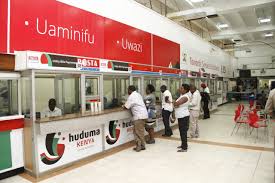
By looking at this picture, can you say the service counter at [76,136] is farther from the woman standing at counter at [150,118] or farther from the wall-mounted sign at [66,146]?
the woman standing at counter at [150,118]

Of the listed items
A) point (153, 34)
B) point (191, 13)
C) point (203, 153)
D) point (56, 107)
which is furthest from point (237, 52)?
point (56, 107)

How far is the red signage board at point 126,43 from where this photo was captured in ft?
17.0

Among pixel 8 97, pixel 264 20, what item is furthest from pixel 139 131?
pixel 264 20

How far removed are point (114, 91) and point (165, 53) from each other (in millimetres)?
2736

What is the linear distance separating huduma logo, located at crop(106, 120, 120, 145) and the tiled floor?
358 millimetres

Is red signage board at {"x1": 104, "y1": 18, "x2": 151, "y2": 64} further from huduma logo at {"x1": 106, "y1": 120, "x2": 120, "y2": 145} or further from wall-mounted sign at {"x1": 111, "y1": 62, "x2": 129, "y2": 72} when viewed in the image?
huduma logo at {"x1": 106, "y1": 120, "x2": 120, "y2": 145}

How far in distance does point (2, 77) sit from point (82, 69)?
134cm

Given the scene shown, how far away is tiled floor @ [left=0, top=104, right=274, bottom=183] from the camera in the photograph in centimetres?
342

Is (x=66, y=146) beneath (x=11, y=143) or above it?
beneath

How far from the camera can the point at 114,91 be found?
567 centimetres

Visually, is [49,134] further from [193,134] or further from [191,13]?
[191,13]

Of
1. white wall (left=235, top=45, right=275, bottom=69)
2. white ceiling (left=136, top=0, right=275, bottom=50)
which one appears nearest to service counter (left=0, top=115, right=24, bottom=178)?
white ceiling (left=136, top=0, right=275, bottom=50)

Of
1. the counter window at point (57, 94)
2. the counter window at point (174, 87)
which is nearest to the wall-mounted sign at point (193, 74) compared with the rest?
the counter window at point (174, 87)

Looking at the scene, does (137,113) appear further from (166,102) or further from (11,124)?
(11,124)
